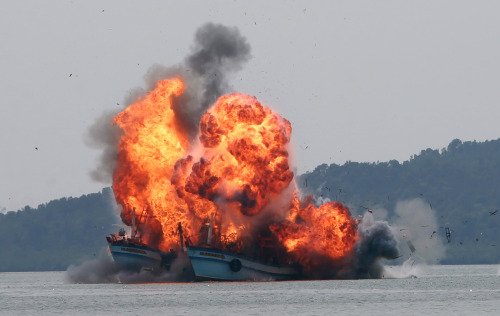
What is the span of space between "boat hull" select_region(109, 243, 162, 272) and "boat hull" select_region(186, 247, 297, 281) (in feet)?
43.9

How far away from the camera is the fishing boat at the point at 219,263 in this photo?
17712 cm

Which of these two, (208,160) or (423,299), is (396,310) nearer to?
(423,299)

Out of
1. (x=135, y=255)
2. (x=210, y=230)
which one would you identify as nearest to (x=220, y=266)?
(x=210, y=230)

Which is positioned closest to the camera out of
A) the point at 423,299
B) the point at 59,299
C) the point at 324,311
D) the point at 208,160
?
the point at 324,311

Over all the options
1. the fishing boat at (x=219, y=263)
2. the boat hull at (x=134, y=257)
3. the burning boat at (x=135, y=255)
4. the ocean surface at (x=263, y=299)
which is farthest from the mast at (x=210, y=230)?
the boat hull at (x=134, y=257)

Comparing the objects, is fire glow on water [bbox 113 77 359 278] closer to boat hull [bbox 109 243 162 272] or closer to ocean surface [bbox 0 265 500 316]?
boat hull [bbox 109 243 162 272]

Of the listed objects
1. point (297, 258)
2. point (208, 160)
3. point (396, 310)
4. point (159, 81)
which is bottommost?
point (396, 310)

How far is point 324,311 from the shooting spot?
134625mm

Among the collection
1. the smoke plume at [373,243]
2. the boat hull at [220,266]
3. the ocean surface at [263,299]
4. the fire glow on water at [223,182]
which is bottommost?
the ocean surface at [263,299]

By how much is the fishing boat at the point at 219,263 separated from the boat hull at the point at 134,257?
11227 millimetres

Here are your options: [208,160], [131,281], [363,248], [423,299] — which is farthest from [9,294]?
[423,299]

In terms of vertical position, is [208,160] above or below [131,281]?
above

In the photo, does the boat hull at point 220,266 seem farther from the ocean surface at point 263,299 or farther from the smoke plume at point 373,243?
the smoke plume at point 373,243

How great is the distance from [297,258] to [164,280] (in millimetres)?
21232
